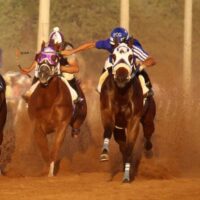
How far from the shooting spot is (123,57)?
1359 centimetres

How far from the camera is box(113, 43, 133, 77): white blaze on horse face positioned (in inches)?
528

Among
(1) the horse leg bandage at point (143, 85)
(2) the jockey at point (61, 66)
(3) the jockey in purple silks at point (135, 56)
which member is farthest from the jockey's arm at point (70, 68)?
(1) the horse leg bandage at point (143, 85)

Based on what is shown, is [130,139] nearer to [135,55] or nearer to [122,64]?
[122,64]

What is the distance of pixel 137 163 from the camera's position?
16.1 metres

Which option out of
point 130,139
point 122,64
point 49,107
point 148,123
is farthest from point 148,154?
point 122,64

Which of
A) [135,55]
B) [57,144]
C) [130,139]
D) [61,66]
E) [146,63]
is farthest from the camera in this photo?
[61,66]

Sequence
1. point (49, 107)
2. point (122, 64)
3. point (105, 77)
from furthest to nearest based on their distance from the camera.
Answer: point (49, 107)
point (105, 77)
point (122, 64)

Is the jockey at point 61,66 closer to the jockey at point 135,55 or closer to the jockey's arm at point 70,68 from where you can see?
the jockey's arm at point 70,68

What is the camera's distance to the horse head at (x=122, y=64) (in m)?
13.4

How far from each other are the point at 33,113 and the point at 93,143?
3.34 metres

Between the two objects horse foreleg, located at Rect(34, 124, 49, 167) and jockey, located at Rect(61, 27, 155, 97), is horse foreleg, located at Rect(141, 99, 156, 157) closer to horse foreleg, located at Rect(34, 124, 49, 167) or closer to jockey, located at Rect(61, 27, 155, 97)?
jockey, located at Rect(61, 27, 155, 97)

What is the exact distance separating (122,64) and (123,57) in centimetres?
23

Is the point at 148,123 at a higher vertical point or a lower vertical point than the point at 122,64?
lower

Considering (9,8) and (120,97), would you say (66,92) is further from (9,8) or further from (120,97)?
(9,8)
